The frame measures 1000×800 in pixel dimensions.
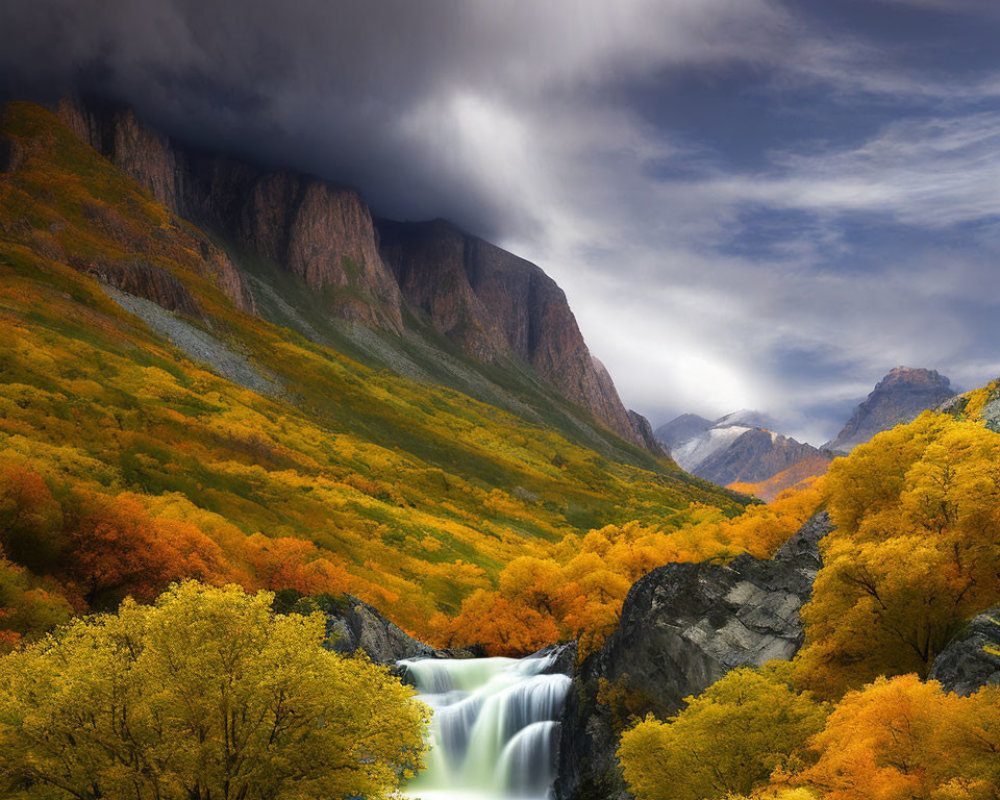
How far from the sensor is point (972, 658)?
3297 centimetres

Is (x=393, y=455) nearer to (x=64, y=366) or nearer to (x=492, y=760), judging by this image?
(x=64, y=366)

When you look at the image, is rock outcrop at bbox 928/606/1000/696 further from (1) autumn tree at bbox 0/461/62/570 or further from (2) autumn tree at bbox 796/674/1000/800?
(1) autumn tree at bbox 0/461/62/570

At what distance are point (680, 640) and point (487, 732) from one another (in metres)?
21.8

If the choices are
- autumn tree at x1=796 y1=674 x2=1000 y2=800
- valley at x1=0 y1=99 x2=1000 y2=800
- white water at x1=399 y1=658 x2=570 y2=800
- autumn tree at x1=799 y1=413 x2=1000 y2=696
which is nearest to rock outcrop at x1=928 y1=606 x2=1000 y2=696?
valley at x1=0 y1=99 x2=1000 y2=800

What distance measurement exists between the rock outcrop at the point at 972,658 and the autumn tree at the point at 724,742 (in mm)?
7278

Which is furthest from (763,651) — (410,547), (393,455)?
(393,455)

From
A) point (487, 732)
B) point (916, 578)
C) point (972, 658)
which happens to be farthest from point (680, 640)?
point (972, 658)

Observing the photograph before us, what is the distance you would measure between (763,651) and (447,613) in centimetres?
6608

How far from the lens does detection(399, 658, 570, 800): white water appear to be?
60719mm

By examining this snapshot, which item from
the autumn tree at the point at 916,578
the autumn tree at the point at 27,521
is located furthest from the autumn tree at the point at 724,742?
the autumn tree at the point at 27,521

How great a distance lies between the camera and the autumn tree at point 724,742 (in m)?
38.2

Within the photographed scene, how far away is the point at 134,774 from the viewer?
29906 mm

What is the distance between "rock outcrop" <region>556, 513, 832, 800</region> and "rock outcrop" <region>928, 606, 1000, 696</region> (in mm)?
17846

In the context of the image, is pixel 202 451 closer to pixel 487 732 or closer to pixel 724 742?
pixel 487 732
